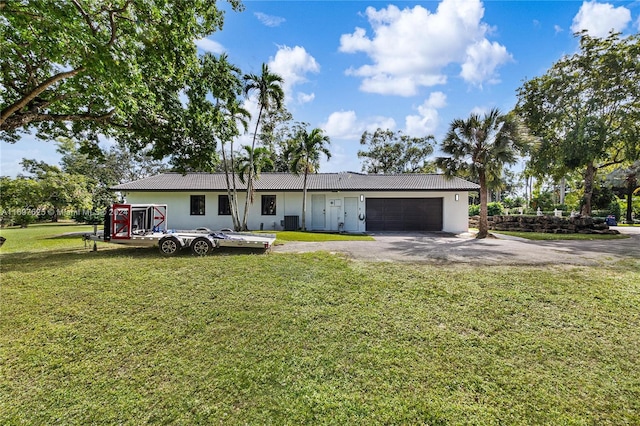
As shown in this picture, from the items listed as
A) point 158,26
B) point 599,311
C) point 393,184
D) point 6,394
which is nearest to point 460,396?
point 599,311

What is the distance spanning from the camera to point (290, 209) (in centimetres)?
1808

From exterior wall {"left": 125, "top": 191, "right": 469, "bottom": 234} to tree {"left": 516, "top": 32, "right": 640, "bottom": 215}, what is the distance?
6.44m

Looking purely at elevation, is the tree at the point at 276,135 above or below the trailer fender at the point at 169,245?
above

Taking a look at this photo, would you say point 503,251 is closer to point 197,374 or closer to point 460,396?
point 460,396

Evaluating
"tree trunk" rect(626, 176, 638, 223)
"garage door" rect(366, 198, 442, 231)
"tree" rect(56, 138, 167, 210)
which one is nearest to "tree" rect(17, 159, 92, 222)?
"tree" rect(56, 138, 167, 210)

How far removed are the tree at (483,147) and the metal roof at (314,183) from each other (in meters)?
2.93

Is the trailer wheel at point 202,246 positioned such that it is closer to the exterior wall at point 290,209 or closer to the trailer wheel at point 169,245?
the trailer wheel at point 169,245

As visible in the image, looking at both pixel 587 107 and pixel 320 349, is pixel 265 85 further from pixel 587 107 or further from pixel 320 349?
pixel 587 107

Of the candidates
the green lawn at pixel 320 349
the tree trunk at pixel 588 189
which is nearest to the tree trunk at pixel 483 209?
the green lawn at pixel 320 349

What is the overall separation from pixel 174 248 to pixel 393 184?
13.9 m

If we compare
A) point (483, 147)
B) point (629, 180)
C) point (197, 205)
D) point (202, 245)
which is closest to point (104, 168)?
point (197, 205)

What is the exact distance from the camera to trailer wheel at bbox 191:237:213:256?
8.37m

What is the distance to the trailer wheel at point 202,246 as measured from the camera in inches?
329

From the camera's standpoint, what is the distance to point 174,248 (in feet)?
27.5
